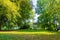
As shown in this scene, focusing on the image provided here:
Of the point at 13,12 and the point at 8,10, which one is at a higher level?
the point at 8,10

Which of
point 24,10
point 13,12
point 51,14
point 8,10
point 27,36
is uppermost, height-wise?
point 24,10

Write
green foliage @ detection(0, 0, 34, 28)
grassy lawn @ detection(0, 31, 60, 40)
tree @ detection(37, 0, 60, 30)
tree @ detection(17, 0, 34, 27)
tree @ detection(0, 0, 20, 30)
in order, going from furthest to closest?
1. tree @ detection(17, 0, 34, 27)
2. green foliage @ detection(0, 0, 34, 28)
3. tree @ detection(0, 0, 20, 30)
4. tree @ detection(37, 0, 60, 30)
5. grassy lawn @ detection(0, 31, 60, 40)

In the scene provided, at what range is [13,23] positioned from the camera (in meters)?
42.0

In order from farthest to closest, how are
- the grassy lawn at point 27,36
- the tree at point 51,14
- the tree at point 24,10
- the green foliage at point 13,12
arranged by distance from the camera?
the tree at point 24,10, the green foliage at point 13,12, the tree at point 51,14, the grassy lawn at point 27,36

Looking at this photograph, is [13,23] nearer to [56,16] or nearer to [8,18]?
[8,18]

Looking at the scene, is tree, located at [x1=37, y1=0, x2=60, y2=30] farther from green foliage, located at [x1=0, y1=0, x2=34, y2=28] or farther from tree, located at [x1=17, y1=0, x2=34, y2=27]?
green foliage, located at [x1=0, y1=0, x2=34, y2=28]

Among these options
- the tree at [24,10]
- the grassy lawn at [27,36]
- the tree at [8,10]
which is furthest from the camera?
the tree at [24,10]

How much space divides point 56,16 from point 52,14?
4.33 feet

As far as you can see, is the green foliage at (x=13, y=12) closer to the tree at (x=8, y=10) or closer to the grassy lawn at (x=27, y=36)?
the tree at (x=8, y=10)

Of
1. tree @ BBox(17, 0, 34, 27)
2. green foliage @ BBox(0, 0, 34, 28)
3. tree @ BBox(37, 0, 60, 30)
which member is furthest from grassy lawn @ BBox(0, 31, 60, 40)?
tree @ BBox(17, 0, 34, 27)

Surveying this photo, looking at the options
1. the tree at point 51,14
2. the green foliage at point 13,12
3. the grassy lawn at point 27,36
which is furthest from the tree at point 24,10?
the grassy lawn at point 27,36

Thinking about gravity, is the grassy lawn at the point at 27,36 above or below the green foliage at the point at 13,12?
below

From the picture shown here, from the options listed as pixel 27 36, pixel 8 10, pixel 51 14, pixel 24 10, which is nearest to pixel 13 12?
pixel 8 10

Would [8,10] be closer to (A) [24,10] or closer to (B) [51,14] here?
(B) [51,14]
